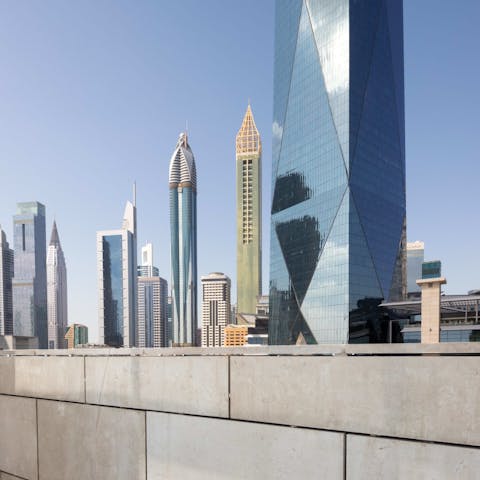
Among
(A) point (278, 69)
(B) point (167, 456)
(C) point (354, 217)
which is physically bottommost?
(B) point (167, 456)

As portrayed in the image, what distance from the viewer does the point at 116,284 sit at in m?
194

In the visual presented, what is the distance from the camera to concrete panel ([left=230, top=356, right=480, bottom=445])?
2.22m

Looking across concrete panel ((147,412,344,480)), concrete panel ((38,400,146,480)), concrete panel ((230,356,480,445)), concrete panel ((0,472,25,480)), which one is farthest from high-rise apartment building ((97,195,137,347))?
concrete panel ((230,356,480,445))

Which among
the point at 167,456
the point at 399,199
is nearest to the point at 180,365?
the point at 167,456

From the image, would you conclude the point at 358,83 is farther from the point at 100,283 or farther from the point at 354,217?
the point at 100,283

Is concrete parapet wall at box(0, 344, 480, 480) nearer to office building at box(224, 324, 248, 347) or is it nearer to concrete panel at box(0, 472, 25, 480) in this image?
concrete panel at box(0, 472, 25, 480)

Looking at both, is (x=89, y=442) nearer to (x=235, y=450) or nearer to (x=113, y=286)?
(x=235, y=450)

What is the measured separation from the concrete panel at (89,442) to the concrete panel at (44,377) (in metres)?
0.13

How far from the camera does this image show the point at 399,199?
242 feet

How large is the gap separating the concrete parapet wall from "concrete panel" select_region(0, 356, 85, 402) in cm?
2

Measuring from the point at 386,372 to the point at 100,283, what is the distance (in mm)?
205359

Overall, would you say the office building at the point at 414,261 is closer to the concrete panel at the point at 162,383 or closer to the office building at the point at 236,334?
the office building at the point at 236,334

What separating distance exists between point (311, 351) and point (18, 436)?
4294 millimetres

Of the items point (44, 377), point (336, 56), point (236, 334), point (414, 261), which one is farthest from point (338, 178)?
point (414, 261)
